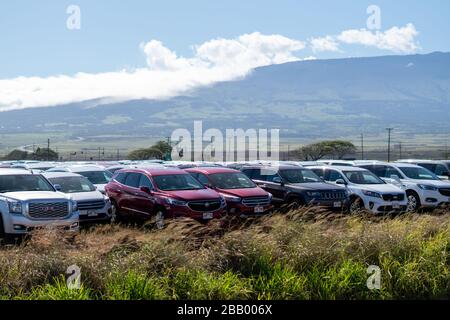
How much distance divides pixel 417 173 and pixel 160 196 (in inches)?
404

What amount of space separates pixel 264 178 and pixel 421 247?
840cm

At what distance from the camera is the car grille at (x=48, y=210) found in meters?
12.9

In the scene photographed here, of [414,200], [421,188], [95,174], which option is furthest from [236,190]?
[421,188]

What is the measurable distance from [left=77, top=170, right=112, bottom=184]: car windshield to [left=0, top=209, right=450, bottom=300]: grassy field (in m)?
9.39

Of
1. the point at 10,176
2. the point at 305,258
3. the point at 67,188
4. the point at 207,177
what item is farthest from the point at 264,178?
the point at 305,258

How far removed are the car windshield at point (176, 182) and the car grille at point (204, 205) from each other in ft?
3.37

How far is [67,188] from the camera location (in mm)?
16562

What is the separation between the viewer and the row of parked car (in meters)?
13.2

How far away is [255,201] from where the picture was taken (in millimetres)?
15781

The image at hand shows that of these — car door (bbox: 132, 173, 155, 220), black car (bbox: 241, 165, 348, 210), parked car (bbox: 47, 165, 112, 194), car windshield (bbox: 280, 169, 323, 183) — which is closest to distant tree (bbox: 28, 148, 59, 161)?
parked car (bbox: 47, 165, 112, 194)

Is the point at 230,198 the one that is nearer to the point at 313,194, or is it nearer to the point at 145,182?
the point at 145,182

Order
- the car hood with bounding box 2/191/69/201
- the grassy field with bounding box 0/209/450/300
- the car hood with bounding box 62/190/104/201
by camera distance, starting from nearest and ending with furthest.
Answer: the grassy field with bounding box 0/209/450/300 < the car hood with bounding box 2/191/69/201 < the car hood with bounding box 62/190/104/201

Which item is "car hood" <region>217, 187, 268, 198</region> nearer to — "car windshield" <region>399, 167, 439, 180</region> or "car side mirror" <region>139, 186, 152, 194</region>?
"car side mirror" <region>139, 186, 152, 194</region>
